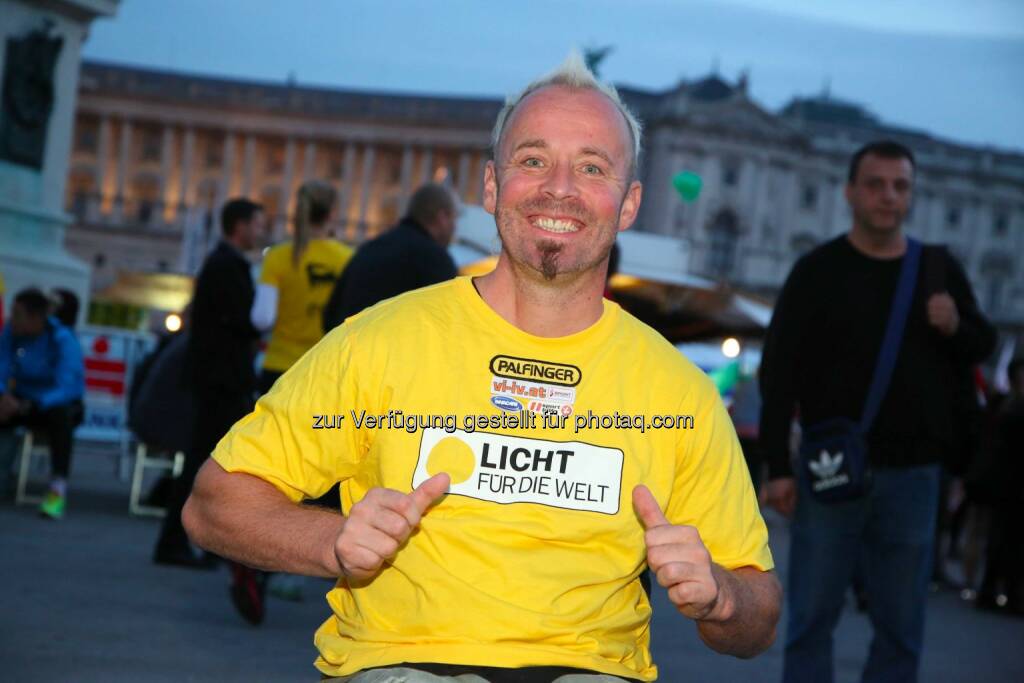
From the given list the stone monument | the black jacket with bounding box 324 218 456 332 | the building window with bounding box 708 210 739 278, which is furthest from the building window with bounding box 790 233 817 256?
the black jacket with bounding box 324 218 456 332

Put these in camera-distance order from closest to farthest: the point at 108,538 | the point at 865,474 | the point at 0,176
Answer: the point at 865,474 → the point at 108,538 → the point at 0,176

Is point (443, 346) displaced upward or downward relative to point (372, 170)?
downward

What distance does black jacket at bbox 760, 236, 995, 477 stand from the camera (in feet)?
16.4

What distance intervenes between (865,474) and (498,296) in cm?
251

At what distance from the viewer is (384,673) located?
94.0 inches

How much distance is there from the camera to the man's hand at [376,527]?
2.14m

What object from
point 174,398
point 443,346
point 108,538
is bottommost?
point 108,538

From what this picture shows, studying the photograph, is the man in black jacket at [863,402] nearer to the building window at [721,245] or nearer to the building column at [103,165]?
the building window at [721,245]

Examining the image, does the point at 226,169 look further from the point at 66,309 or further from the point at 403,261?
the point at 403,261

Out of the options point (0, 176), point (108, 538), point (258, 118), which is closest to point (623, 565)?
point (108, 538)

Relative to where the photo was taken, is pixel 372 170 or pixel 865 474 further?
pixel 372 170

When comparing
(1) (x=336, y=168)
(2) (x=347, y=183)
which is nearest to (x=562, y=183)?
(2) (x=347, y=183)

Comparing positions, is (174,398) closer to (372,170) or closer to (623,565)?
(623,565)

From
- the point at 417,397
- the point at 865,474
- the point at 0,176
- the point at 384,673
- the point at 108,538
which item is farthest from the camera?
the point at 0,176
